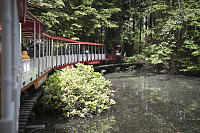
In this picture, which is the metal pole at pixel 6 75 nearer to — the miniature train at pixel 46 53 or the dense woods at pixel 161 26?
the miniature train at pixel 46 53

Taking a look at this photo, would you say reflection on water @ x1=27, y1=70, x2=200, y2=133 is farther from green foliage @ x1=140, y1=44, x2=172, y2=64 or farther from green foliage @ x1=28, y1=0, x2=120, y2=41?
green foliage @ x1=28, y1=0, x2=120, y2=41

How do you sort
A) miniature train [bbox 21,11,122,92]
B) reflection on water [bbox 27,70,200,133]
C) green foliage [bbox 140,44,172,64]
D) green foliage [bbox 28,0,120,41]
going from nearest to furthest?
1. miniature train [bbox 21,11,122,92]
2. reflection on water [bbox 27,70,200,133]
3. green foliage [bbox 28,0,120,41]
4. green foliage [bbox 140,44,172,64]

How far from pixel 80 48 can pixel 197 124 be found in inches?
572

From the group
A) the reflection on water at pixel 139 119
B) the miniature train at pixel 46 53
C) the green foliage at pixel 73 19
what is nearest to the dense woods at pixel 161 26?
the green foliage at pixel 73 19

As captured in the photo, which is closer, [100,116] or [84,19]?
[100,116]

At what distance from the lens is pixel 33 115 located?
7305 mm

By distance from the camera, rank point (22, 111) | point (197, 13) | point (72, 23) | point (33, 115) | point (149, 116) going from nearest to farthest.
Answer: point (22, 111) → point (33, 115) → point (149, 116) → point (197, 13) → point (72, 23)

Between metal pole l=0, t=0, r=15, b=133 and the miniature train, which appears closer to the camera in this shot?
metal pole l=0, t=0, r=15, b=133

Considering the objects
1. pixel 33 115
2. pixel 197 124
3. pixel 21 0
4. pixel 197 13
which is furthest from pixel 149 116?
pixel 197 13

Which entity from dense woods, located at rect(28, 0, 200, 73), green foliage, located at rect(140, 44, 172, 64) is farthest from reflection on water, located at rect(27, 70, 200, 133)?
green foliage, located at rect(140, 44, 172, 64)

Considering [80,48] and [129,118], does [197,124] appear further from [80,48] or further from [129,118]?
[80,48]

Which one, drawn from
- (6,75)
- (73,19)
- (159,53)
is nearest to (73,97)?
(6,75)

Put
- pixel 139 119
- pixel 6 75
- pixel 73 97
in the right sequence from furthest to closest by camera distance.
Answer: pixel 73 97, pixel 139 119, pixel 6 75

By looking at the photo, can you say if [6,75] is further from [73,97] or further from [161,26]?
[161,26]
